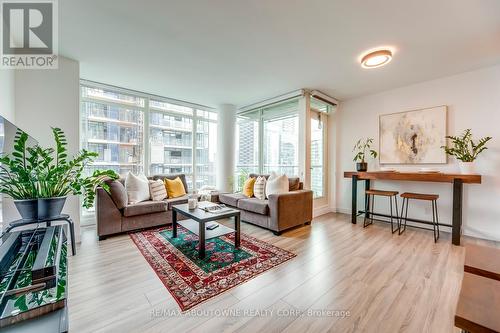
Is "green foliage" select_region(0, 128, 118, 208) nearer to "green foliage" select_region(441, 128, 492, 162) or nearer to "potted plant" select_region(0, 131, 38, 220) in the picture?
"potted plant" select_region(0, 131, 38, 220)

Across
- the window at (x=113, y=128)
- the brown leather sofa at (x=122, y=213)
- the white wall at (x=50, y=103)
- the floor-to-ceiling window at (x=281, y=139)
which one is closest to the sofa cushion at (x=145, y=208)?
the brown leather sofa at (x=122, y=213)

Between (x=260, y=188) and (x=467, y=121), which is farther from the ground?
(x=467, y=121)

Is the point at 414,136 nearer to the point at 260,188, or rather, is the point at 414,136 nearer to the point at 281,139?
the point at 281,139

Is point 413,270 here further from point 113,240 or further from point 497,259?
point 113,240

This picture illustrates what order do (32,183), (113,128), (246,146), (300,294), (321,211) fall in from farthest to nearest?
(246,146), (321,211), (113,128), (32,183), (300,294)

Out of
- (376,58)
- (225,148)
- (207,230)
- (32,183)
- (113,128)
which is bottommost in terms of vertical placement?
(207,230)

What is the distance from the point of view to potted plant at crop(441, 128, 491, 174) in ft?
9.45

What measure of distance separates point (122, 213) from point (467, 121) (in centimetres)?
539

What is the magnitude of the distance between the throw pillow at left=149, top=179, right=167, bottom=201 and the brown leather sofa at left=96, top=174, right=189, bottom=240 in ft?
0.70

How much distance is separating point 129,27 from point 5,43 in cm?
121

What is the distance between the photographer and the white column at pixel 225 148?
4969 mm

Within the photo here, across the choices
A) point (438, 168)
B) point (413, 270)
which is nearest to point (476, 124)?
point (438, 168)

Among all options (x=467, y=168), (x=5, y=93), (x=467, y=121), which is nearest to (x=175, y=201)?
(x=5, y=93)

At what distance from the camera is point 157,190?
3.58m
